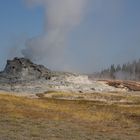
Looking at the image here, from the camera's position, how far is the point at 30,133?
1409 inches

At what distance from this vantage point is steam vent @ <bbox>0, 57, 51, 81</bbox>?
14675 cm

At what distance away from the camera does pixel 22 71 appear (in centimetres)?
14900

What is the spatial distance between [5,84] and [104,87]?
33.0 metres

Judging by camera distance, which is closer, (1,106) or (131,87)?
(1,106)

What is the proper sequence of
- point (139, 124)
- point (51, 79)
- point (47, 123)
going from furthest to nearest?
point (51, 79) → point (139, 124) → point (47, 123)

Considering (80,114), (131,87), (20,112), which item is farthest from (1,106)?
(131,87)

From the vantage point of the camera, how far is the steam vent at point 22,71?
147 metres

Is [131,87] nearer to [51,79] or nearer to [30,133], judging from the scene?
[51,79]

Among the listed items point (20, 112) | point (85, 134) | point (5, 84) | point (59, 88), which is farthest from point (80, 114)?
point (5, 84)

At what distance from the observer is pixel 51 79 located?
14212 cm

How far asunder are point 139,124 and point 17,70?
Answer: 337 ft

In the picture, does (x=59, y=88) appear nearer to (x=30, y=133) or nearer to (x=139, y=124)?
(x=139, y=124)

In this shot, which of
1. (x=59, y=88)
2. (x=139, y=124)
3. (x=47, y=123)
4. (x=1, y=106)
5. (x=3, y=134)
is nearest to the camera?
(x=3, y=134)

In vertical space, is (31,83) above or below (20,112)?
above
